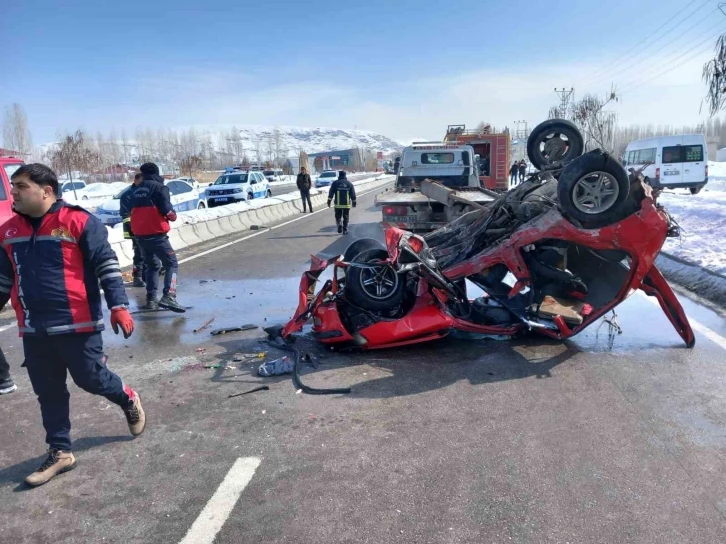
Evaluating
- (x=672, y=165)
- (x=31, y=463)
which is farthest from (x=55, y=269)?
(x=672, y=165)

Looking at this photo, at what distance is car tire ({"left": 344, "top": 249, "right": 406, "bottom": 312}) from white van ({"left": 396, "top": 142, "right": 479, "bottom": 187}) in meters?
8.69

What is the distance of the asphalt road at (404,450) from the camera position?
2.71m

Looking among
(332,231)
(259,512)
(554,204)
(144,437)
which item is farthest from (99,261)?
(332,231)

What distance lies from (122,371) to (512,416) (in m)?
3.45

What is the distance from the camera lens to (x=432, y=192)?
10.5 meters

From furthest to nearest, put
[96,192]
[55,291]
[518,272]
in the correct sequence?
[96,192] < [518,272] < [55,291]

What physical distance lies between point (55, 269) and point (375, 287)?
115 inches

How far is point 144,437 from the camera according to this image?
3678 mm

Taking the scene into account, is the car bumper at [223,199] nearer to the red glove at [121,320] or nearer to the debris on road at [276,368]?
the debris on road at [276,368]

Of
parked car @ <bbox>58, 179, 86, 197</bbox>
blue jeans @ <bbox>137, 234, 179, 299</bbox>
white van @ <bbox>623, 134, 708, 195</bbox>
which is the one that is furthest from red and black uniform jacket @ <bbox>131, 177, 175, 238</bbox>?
parked car @ <bbox>58, 179, 86, 197</bbox>

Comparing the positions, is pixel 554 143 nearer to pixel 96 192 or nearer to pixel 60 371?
pixel 60 371

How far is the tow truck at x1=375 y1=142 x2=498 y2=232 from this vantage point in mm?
10125

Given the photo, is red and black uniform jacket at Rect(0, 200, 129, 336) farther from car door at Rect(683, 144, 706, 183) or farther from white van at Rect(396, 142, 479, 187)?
car door at Rect(683, 144, 706, 183)

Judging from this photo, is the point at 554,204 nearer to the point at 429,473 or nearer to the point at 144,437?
the point at 429,473
